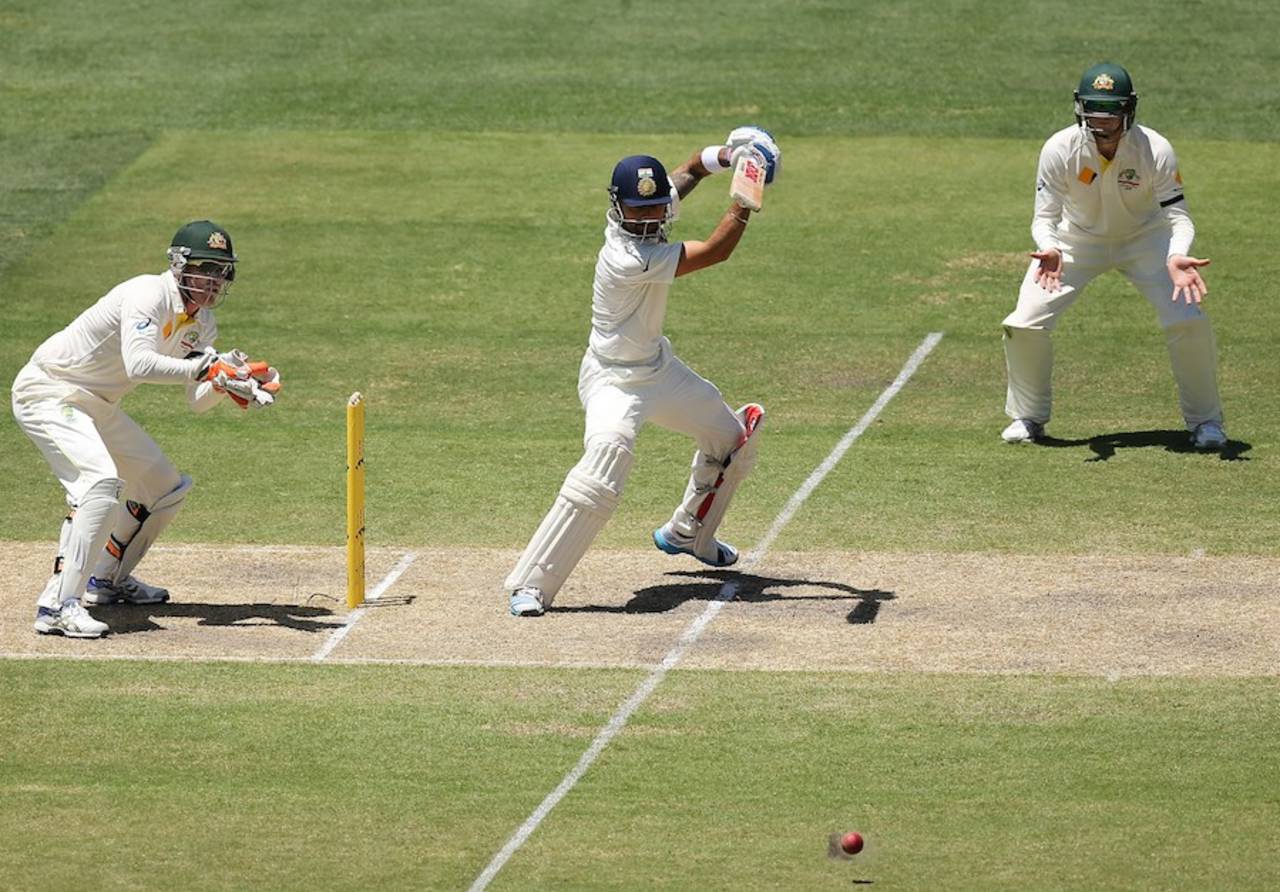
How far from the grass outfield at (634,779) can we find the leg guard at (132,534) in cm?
114

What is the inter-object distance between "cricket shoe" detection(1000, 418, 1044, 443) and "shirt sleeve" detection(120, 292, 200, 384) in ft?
20.8

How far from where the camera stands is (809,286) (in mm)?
19812

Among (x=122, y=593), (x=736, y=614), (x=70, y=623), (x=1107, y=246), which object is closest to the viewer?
(x=70, y=623)

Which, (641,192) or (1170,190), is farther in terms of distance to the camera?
(1170,190)

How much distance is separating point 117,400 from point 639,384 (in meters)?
2.91

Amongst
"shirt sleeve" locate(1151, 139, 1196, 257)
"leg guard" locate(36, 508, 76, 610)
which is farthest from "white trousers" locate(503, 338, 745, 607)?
"shirt sleeve" locate(1151, 139, 1196, 257)

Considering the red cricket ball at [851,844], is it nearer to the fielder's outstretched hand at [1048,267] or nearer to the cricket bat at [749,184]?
the cricket bat at [749,184]

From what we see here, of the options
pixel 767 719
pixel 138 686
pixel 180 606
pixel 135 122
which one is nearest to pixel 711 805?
pixel 767 719

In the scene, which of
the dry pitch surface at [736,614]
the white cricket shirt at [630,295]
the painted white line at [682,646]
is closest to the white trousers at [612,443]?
the white cricket shirt at [630,295]

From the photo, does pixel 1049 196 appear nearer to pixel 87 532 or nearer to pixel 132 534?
pixel 132 534

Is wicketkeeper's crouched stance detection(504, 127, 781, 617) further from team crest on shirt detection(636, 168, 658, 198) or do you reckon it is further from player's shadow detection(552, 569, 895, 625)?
player's shadow detection(552, 569, 895, 625)

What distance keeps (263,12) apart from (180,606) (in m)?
15.6

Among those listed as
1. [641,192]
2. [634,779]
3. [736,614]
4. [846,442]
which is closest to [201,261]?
[641,192]

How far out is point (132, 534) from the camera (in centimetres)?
1303
